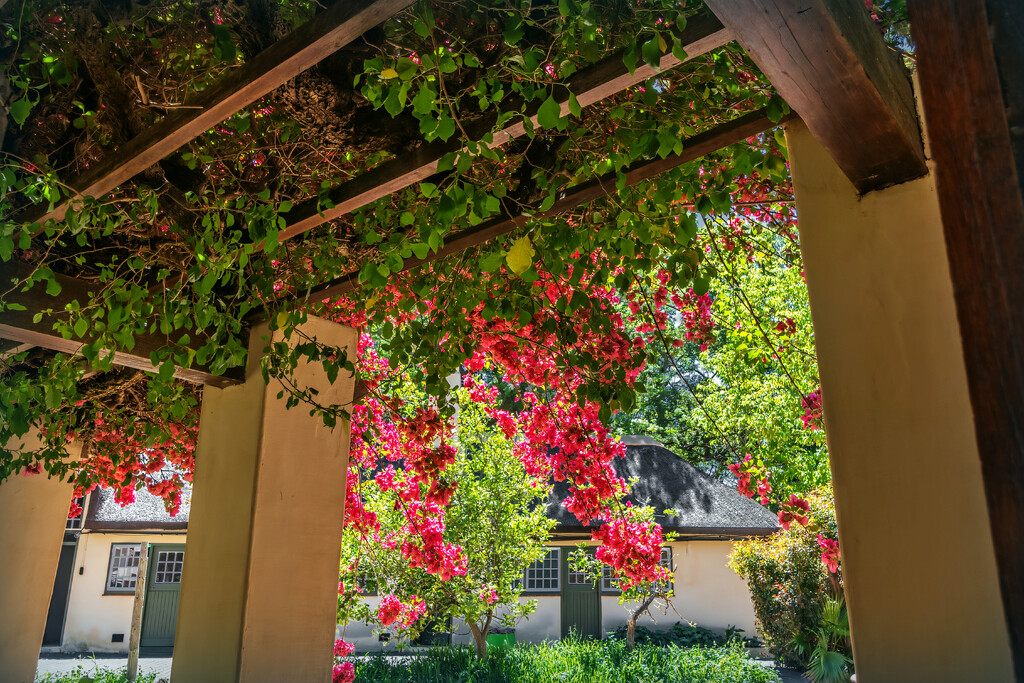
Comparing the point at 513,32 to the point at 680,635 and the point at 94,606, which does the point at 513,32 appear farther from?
the point at 94,606

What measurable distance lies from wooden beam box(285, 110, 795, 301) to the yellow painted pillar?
32cm

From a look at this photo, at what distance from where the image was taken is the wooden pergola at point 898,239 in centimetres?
63

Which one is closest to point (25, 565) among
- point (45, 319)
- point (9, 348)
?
point (9, 348)

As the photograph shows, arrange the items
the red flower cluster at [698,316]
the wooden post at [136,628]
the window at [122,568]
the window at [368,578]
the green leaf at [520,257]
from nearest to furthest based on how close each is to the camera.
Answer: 1. the green leaf at [520,257]
2. the red flower cluster at [698,316]
3. the window at [368,578]
4. the wooden post at [136,628]
5. the window at [122,568]

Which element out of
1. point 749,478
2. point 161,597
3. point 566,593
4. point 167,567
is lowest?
point 161,597

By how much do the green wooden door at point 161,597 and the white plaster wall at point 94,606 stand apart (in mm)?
357

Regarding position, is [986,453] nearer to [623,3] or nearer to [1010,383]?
[1010,383]

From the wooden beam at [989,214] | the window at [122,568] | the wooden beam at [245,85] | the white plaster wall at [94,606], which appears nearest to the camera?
the wooden beam at [989,214]

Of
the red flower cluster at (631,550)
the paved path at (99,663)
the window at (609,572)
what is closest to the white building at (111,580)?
the paved path at (99,663)

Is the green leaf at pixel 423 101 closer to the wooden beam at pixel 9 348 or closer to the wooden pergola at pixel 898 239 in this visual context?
the wooden pergola at pixel 898 239

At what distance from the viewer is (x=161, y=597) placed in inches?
552

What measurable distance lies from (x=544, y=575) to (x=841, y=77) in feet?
42.6

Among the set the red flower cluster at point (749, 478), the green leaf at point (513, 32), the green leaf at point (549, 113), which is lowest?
the red flower cluster at point (749, 478)

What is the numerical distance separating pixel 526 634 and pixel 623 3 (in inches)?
490
